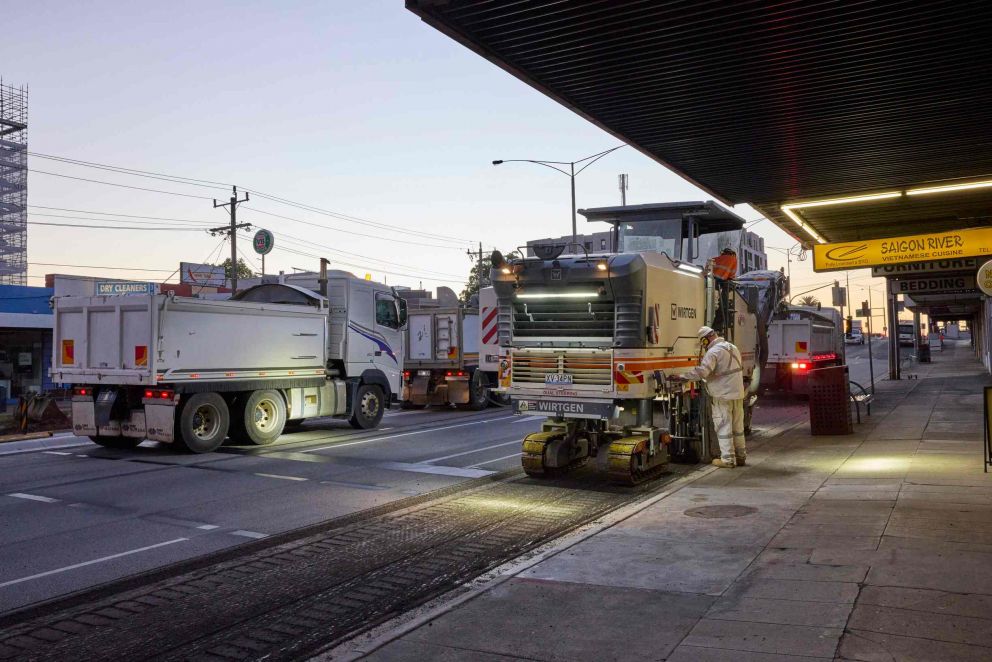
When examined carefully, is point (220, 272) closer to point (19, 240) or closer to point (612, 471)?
point (19, 240)

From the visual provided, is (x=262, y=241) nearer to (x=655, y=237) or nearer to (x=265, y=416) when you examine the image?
(x=265, y=416)

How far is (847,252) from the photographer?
15633mm

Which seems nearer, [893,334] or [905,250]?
[905,250]

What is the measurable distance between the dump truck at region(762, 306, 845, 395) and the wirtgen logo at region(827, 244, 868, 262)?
316 inches

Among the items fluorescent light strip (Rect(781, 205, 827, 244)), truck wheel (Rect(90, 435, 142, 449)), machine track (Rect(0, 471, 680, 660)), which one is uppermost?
fluorescent light strip (Rect(781, 205, 827, 244))

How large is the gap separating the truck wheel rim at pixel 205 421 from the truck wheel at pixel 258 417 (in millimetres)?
560

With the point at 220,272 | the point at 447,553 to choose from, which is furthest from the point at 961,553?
the point at 220,272

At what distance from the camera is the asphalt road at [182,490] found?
23.5ft

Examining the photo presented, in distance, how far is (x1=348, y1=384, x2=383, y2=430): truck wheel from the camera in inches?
→ 683

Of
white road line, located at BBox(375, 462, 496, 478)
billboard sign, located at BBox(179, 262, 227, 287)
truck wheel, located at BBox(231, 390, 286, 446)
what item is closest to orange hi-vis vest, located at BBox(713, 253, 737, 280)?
white road line, located at BBox(375, 462, 496, 478)

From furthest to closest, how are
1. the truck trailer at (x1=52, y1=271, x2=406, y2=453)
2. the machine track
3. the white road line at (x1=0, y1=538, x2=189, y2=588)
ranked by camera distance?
the truck trailer at (x1=52, y1=271, x2=406, y2=453), the white road line at (x1=0, y1=538, x2=189, y2=588), the machine track

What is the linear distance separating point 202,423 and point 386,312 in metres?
5.34

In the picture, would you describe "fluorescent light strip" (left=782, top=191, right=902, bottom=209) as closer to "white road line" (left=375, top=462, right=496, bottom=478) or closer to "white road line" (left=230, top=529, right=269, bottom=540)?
"white road line" (left=375, top=462, right=496, bottom=478)

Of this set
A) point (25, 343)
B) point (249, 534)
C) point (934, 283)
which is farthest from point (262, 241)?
point (249, 534)
